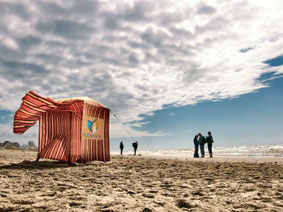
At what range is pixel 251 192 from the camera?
4.26m

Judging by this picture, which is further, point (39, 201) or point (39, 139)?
point (39, 139)

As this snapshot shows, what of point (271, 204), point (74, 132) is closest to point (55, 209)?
point (271, 204)

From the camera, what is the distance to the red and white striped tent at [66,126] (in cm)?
969

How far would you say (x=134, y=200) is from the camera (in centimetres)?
368

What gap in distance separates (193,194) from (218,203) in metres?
0.67

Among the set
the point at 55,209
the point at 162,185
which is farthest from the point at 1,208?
the point at 162,185

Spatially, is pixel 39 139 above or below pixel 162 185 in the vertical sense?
above

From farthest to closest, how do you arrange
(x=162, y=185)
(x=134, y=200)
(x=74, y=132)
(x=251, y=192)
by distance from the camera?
(x=74, y=132) → (x=162, y=185) → (x=251, y=192) → (x=134, y=200)

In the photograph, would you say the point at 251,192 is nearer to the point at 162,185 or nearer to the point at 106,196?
the point at 162,185

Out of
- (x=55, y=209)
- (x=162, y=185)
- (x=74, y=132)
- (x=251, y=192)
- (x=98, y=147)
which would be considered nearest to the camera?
(x=55, y=209)

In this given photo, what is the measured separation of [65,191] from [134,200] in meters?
1.51

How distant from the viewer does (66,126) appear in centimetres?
1005

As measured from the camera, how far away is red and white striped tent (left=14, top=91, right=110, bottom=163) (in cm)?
969

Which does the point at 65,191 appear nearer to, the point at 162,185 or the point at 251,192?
the point at 162,185
